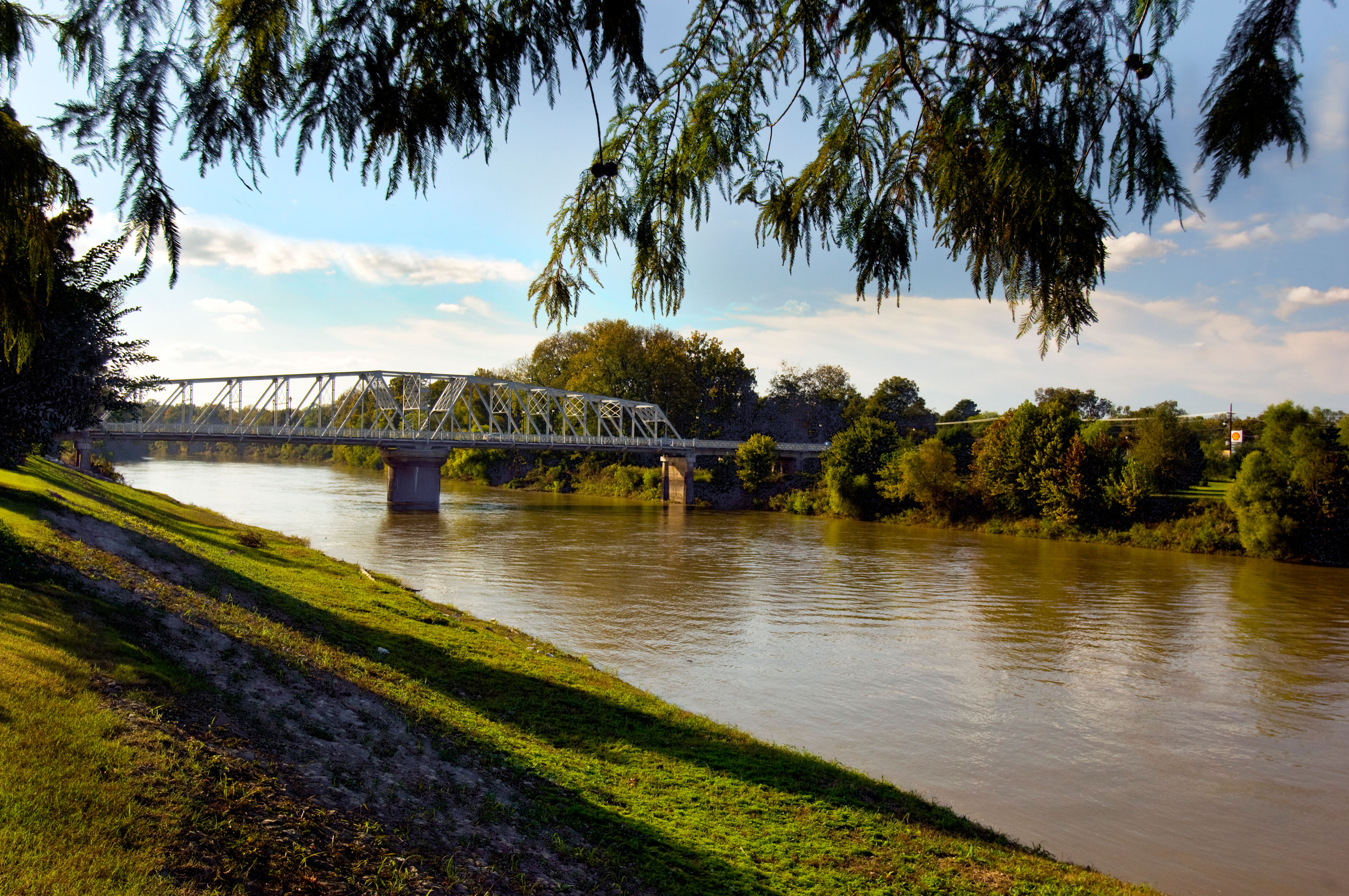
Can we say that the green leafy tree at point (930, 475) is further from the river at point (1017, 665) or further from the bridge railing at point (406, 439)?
the bridge railing at point (406, 439)

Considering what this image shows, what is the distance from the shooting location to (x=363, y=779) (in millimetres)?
5672

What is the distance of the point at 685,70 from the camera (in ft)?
13.8

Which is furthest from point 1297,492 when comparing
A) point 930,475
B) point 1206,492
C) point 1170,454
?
point 930,475

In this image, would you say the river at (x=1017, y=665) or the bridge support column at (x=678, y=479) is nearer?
the river at (x=1017, y=665)

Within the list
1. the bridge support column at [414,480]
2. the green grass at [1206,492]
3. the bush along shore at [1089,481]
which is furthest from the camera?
the bridge support column at [414,480]

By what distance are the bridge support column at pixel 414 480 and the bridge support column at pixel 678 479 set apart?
21.2 metres

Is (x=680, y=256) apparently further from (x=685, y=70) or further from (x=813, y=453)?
(x=813, y=453)

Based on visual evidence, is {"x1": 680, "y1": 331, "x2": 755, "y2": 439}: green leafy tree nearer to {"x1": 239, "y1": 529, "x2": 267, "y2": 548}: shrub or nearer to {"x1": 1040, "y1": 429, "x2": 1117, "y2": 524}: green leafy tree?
{"x1": 1040, "y1": 429, "x2": 1117, "y2": 524}: green leafy tree

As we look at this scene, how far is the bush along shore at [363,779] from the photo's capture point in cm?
412

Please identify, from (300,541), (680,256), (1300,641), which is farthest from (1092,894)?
(300,541)

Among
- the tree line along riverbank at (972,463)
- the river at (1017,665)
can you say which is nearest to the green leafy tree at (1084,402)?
the tree line along riverbank at (972,463)

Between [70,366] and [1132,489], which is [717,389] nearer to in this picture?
[1132,489]

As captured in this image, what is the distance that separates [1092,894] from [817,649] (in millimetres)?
10383

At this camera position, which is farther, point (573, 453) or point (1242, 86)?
point (573, 453)
